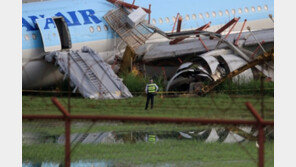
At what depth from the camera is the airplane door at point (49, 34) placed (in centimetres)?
2431

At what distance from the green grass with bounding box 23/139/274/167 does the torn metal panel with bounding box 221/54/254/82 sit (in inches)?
450

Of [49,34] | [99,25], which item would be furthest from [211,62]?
[49,34]

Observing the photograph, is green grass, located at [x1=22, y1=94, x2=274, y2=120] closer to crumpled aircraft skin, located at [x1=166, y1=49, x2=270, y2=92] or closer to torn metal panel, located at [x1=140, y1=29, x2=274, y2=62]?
crumpled aircraft skin, located at [x1=166, y1=49, x2=270, y2=92]

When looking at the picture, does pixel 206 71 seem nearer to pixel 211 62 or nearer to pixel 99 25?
pixel 211 62

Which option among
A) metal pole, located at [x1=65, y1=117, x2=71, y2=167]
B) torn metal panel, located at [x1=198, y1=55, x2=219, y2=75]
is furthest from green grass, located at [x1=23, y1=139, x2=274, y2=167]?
torn metal panel, located at [x1=198, y1=55, x2=219, y2=75]

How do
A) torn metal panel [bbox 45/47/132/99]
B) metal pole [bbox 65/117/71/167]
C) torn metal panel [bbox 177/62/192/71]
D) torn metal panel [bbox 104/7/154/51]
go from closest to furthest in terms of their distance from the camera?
1. metal pole [bbox 65/117/71/167]
2. torn metal panel [bbox 45/47/132/99]
3. torn metal panel [bbox 177/62/192/71]
4. torn metal panel [bbox 104/7/154/51]

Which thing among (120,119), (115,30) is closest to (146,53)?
(115,30)

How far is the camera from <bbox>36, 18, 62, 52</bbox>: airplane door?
24312 millimetres

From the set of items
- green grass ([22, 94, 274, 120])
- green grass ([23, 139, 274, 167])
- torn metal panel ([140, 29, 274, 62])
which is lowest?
green grass ([23, 139, 274, 167])

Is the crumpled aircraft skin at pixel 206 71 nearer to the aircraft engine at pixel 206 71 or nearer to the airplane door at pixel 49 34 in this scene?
the aircraft engine at pixel 206 71

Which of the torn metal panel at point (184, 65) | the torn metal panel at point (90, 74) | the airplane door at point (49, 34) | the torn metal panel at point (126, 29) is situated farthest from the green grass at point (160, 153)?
the torn metal panel at point (126, 29)

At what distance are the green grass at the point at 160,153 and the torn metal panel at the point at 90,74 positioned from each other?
34.2 feet

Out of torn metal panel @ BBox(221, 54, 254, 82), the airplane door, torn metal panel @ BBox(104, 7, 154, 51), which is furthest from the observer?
torn metal panel @ BBox(104, 7, 154, 51)

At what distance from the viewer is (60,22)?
2502 cm
